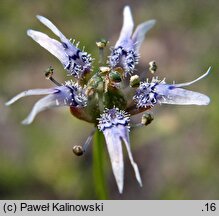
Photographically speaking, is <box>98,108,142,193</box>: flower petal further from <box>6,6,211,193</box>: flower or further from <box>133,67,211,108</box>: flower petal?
<box>133,67,211,108</box>: flower petal

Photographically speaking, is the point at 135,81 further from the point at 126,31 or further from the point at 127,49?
Result: the point at 126,31

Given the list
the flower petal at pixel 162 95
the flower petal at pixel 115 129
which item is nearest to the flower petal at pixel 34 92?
the flower petal at pixel 115 129

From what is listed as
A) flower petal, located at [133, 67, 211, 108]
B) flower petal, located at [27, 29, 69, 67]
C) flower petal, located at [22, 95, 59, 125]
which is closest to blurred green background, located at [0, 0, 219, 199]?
flower petal, located at [133, 67, 211, 108]

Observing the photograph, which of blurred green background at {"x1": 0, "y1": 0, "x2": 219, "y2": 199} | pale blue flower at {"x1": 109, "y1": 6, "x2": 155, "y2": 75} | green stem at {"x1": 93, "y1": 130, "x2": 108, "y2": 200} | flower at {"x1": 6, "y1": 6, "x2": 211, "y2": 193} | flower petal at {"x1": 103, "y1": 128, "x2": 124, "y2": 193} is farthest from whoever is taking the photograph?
blurred green background at {"x1": 0, "y1": 0, "x2": 219, "y2": 199}

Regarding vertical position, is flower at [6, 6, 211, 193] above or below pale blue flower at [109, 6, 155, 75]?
below

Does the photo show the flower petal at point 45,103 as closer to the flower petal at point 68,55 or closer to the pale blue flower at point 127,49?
the flower petal at point 68,55

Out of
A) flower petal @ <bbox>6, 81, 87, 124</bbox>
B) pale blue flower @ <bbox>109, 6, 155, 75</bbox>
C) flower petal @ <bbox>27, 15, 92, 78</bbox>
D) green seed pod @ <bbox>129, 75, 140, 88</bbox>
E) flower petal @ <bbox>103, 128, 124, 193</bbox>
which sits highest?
pale blue flower @ <bbox>109, 6, 155, 75</bbox>

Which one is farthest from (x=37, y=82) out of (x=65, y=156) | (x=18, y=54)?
(x=65, y=156)

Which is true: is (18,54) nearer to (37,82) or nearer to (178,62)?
(37,82)

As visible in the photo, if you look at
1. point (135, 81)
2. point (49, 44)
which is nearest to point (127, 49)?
point (135, 81)
